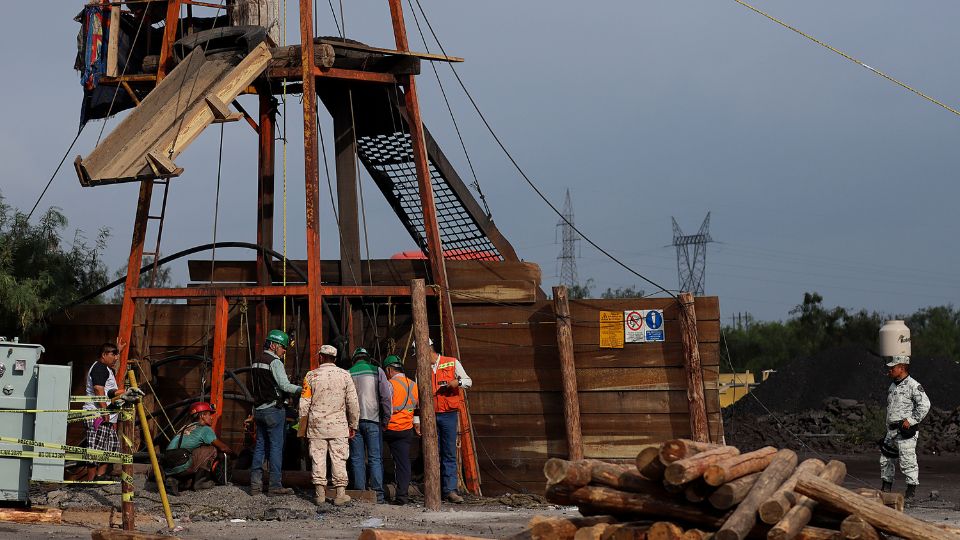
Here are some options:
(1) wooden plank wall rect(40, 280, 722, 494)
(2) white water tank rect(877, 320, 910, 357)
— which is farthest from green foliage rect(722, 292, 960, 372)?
(1) wooden plank wall rect(40, 280, 722, 494)

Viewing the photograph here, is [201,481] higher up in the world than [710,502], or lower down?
higher up

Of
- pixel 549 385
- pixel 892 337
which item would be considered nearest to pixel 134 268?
pixel 549 385

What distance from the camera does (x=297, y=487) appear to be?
14.9m

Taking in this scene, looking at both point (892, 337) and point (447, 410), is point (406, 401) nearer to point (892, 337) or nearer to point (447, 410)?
point (447, 410)

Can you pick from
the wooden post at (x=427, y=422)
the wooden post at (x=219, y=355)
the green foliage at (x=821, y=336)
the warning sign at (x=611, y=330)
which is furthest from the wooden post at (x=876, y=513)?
the green foliage at (x=821, y=336)

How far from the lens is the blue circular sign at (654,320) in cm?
1619

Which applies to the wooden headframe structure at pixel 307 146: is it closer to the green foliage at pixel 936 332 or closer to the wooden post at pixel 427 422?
the wooden post at pixel 427 422

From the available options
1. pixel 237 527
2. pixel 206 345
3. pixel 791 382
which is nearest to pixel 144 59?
pixel 206 345

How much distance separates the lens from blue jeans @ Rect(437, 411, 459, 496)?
15250mm

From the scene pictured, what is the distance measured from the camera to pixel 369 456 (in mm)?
14766

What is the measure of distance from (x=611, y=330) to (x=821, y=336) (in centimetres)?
4328

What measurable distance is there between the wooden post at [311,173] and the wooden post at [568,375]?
3.18 metres

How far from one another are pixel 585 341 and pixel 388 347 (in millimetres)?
2799

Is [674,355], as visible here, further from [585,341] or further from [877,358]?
[877,358]
